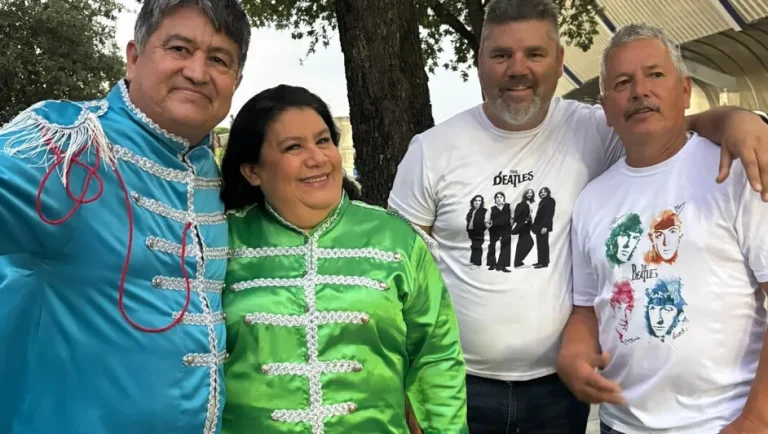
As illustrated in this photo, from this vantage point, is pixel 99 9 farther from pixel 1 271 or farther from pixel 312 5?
pixel 1 271

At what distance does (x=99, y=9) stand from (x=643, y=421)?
69.3 feet

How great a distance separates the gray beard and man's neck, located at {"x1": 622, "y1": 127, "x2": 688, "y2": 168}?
1.47ft

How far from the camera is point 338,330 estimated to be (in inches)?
83.8

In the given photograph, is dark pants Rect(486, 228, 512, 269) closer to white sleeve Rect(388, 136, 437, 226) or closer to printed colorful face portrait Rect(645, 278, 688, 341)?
white sleeve Rect(388, 136, 437, 226)

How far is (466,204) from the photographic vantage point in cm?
272

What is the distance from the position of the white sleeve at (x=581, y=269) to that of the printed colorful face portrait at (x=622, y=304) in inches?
6.9

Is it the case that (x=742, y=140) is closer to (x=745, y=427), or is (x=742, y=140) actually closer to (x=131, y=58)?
(x=745, y=427)

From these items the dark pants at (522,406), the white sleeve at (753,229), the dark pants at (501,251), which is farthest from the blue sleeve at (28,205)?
the white sleeve at (753,229)

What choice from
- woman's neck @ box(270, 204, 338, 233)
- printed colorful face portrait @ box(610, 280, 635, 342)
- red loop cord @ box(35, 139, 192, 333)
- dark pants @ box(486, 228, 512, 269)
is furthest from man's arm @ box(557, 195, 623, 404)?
red loop cord @ box(35, 139, 192, 333)

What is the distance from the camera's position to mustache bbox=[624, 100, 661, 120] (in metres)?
2.32

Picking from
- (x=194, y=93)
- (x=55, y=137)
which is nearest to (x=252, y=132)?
(x=194, y=93)

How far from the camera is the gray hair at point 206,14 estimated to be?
1941mm

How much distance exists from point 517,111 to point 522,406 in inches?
46.1

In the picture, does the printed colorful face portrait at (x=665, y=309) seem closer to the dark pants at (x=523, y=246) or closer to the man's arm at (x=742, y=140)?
the man's arm at (x=742, y=140)
